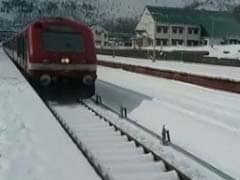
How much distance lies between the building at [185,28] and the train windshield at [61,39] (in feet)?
260

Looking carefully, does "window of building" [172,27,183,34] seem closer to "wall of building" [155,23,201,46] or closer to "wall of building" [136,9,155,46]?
"wall of building" [155,23,201,46]

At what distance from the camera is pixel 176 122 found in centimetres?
1329

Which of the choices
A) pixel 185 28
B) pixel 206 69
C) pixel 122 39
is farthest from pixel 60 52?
pixel 122 39

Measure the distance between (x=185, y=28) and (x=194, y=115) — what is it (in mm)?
87229

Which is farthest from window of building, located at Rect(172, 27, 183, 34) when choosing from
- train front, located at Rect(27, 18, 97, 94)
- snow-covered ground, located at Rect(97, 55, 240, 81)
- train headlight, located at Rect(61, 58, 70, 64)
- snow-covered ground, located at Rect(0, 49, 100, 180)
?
snow-covered ground, located at Rect(0, 49, 100, 180)

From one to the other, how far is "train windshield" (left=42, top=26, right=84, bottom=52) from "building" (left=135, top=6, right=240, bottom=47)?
7933cm

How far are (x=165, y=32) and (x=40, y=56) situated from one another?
8390 cm

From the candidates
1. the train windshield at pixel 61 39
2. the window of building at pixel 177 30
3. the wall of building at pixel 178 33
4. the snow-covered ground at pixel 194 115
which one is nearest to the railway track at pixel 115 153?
the snow-covered ground at pixel 194 115

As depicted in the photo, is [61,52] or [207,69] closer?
[61,52]

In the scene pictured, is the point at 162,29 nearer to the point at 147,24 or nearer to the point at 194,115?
the point at 147,24

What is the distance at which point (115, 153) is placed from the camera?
32.2ft

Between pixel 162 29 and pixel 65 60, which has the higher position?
pixel 65 60

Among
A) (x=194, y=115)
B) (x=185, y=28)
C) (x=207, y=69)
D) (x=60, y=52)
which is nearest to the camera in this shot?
(x=194, y=115)

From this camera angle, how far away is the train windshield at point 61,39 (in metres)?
17.6
